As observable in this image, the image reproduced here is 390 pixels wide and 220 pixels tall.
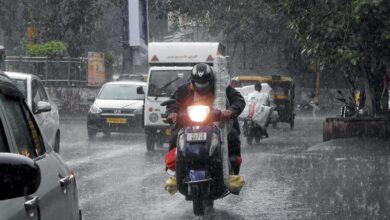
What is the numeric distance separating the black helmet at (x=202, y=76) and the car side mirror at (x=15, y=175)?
24.0 feet

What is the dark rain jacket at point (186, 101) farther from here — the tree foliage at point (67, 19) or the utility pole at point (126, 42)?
the tree foliage at point (67, 19)

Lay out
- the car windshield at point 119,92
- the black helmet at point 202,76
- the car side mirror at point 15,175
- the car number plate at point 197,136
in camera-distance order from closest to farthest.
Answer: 1. the car side mirror at point 15,175
2. the car number plate at point 197,136
3. the black helmet at point 202,76
4. the car windshield at point 119,92

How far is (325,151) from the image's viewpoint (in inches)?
793

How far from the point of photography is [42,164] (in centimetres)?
455

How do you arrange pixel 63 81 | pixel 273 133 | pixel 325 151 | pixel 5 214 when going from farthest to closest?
pixel 63 81, pixel 273 133, pixel 325 151, pixel 5 214

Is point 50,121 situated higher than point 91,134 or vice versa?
point 50,121

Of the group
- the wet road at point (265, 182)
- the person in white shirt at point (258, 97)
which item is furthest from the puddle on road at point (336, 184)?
the person in white shirt at point (258, 97)

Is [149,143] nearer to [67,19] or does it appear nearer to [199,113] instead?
[199,113]

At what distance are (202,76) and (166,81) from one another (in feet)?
36.5

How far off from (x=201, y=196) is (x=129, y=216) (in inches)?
32.9

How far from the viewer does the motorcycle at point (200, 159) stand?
31.9 feet

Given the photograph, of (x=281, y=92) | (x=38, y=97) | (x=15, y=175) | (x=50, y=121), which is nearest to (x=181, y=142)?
(x=50, y=121)

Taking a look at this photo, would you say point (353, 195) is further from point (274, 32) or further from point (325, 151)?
point (274, 32)

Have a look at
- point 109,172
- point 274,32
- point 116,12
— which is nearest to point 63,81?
point 274,32
